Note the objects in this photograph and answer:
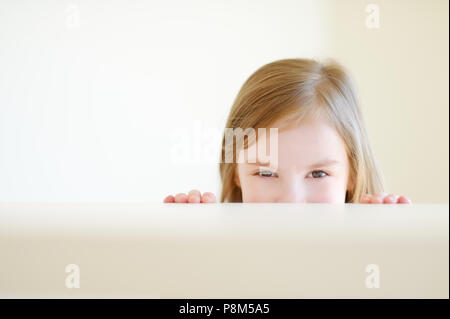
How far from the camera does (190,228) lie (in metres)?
0.12

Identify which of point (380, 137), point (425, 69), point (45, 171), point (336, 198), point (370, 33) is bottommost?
point (336, 198)

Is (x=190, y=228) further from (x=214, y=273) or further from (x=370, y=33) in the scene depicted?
(x=370, y=33)

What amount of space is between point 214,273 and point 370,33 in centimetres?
230

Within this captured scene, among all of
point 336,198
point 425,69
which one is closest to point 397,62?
point 425,69

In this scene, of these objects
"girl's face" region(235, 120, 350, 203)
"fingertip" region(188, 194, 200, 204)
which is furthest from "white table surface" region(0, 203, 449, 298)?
"girl's face" region(235, 120, 350, 203)

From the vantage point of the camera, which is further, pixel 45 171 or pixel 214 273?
pixel 45 171

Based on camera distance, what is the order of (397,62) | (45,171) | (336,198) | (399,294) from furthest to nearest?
(397,62)
(45,171)
(336,198)
(399,294)

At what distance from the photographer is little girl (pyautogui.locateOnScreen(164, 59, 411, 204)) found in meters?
0.76

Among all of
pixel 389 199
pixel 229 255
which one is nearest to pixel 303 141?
pixel 389 199

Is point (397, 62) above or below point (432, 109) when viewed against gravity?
above

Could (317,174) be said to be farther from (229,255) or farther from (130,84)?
(130,84)

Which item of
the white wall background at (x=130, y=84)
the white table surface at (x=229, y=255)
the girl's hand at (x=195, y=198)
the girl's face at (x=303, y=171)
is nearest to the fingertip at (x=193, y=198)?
the girl's hand at (x=195, y=198)

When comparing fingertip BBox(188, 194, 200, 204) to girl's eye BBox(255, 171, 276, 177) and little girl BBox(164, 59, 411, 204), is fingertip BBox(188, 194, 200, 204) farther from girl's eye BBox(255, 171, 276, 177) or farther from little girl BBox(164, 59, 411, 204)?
girl's eye BBox(255, 171, 276, 177)

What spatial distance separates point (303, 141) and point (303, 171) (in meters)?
0.05
